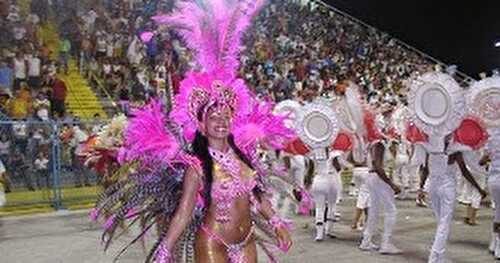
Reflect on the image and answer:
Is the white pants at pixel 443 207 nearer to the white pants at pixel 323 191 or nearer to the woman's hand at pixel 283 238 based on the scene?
the white pants at pixel 323 191

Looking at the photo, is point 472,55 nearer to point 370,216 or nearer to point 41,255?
point 370,216

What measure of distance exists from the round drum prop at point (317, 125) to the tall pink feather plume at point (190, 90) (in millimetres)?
5479

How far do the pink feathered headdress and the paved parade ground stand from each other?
14.7ft

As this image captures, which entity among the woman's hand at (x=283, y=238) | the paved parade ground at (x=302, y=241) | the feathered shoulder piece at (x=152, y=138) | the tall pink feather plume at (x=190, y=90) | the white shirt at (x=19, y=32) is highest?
the white shirt at (x=19, y=32)

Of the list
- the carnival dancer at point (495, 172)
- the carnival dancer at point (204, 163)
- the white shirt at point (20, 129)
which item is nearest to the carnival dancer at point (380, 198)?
the carnival dancer at point (495, 172)

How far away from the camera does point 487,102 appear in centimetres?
854

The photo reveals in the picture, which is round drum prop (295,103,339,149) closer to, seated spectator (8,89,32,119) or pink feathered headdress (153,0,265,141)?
pink feathered headdress (153,0,265,141)

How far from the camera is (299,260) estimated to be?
343 inches

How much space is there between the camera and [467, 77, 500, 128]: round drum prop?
8.45 meters

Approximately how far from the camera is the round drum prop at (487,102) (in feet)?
27.7

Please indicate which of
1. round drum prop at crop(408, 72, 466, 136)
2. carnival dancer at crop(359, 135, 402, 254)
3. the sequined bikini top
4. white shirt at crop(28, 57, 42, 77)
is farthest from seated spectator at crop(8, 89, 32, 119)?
the sequined bikini top

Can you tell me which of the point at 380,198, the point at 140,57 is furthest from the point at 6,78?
the point at 380,198

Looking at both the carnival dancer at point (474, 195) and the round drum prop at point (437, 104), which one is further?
the carnival dancer at point (474, 195)

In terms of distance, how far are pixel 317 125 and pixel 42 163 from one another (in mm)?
6023
